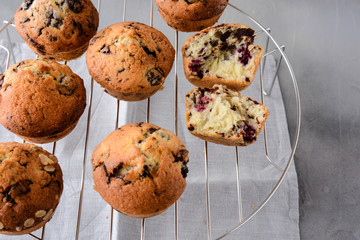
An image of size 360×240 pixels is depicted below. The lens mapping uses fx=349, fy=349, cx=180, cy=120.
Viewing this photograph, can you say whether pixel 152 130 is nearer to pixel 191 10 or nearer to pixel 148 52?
pixel 148 52

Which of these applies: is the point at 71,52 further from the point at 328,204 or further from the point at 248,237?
the point at 328,204

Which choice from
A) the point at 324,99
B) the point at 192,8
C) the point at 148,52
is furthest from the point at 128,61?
the point at 324,99

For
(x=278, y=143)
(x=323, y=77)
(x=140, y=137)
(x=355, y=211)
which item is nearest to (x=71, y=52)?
(x=140, y=137)

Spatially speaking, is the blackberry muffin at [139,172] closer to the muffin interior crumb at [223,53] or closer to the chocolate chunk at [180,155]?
the chocolate chunk at [180,155]

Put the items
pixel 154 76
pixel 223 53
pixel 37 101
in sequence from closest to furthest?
pixel 37 101
pixel 154 76
pixel 223 53

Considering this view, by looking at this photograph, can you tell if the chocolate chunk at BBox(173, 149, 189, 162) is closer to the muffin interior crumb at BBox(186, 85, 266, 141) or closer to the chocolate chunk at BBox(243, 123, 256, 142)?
the muffin interior crumb at BBox(186, 85, 266, 141)

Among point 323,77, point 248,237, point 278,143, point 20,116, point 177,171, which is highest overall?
point 20,116

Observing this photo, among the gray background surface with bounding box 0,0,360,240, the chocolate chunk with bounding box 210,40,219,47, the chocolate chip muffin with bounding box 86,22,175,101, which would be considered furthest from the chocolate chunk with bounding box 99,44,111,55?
the gray background surface with bounding box 0,0,360,240

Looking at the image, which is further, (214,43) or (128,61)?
(214,43)
